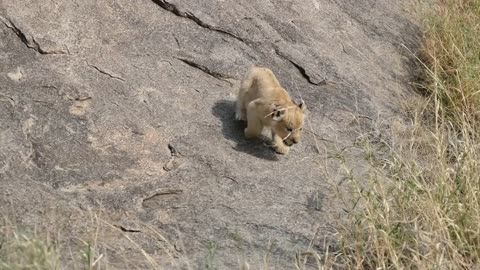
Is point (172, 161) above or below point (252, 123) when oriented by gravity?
below

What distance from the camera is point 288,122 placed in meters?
6.52

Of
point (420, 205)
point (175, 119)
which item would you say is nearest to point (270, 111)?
point (175, 119)

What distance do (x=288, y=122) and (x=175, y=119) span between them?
0.86m

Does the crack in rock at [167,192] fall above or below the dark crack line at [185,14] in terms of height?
below

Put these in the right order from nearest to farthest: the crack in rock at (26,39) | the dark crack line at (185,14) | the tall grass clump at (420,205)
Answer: the tall grass clump at (420,205), the crack in rock at (26,39), the dark crack line at (185,14)

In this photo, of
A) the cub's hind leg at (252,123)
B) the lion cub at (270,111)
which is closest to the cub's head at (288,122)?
the lion cub at (270,111)

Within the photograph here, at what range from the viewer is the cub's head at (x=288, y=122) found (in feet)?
21.4

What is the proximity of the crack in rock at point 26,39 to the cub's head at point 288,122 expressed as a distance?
5.59ft

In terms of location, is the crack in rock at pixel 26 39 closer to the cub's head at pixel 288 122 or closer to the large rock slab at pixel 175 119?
the large rock slab at pixel 175 119

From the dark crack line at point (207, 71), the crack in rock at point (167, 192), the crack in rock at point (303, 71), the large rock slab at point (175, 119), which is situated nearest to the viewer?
the large rock slab at point (175, 119)

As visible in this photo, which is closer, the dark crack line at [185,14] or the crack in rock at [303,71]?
the dark crack line at [185,14]

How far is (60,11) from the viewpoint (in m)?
6.64

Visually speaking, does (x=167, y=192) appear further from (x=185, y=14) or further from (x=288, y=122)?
(x=185, y=14)

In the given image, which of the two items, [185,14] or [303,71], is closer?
[185,14]
